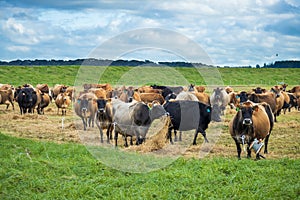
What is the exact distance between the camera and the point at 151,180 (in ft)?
30.2

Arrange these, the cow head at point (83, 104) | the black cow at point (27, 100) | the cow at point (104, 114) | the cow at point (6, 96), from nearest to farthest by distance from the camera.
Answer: the cow at point (104, 114) → the cow head at point (83, 104) → the black cow at point (27, 100) → the cow at point (6, 96)

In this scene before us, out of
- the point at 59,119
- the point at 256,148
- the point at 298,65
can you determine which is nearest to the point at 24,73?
the point at 59,119

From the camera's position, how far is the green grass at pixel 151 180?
8.25 m

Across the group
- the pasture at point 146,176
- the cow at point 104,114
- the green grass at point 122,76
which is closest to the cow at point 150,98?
the cow at point 104,114

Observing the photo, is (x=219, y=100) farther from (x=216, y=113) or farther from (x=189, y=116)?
(x=189, y=116)

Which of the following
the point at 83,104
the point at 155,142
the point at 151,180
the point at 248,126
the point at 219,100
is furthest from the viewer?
the point at 219,100

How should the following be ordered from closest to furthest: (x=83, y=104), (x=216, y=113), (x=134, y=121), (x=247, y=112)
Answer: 1. (x=247, y=112)
2. (x=134, y=121)
3. (x=83, y=104)
4. (x=216, y=113)

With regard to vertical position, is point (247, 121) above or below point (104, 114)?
above

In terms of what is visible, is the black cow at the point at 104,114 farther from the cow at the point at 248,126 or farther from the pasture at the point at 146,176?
the cow at the point at 248,126

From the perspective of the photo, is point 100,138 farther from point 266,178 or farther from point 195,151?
point 266,178

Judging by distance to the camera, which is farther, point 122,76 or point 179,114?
point 122,76

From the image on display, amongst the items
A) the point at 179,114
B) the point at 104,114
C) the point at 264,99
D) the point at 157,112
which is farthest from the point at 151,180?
the point at 264,99

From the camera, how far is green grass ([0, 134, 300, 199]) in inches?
325

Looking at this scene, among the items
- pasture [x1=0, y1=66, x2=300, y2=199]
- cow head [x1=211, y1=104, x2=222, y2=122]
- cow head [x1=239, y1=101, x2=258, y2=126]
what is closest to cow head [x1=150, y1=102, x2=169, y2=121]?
pasture [x1=0, y1=66, x2=300, y2=199]
